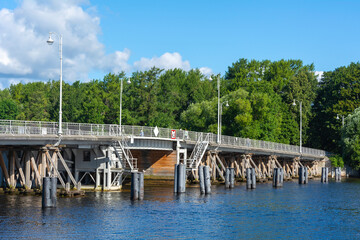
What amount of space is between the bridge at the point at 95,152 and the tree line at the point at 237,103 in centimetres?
2237

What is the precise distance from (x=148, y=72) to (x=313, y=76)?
45.7m

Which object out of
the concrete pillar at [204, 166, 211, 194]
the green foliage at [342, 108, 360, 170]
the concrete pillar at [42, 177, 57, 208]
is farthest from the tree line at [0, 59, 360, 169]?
the concrete pillar at [42, 177, 57, 208]

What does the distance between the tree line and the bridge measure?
73.4 feet

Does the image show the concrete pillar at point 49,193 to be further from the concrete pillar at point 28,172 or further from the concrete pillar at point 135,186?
the concrete pillar at point 28,172

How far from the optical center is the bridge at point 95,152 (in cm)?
5138

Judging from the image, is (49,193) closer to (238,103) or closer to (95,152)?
(95,152)

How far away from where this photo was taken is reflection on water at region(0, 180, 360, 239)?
35.4 meters

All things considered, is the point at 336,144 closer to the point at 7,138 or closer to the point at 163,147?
the point at 163,147

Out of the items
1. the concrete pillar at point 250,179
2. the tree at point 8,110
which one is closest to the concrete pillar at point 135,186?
the concrete pillar at point 250,179

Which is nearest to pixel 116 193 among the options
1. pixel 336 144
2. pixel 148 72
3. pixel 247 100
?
pixel 247 100

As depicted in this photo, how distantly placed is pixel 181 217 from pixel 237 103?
196 feet

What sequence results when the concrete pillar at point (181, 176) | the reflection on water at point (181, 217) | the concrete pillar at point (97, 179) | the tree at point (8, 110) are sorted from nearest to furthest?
1. the reflection on water at point (181, 217)
2. the concrete pillar at point (181, 176)
3. the concrete pillar at point (97, 179)
4. the tree at point (8, 110)

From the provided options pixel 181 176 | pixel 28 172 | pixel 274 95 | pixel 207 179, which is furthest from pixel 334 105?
pixel 28 172

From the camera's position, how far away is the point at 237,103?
3927 inches
